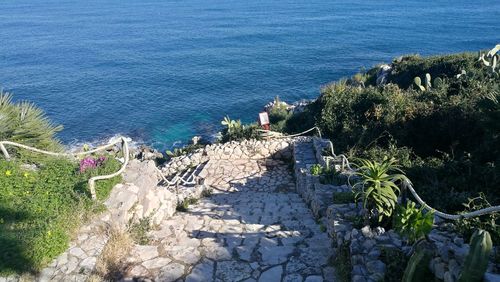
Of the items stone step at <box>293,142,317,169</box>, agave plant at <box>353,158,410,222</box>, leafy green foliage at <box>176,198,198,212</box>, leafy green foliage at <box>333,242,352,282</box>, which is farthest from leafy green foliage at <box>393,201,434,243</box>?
stone step at <box>293,142,317,169</box>

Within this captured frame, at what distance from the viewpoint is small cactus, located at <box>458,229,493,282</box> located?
12.3 ft

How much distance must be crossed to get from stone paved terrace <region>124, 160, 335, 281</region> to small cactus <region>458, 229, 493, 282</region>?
95.9 inches

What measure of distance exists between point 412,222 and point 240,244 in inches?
131

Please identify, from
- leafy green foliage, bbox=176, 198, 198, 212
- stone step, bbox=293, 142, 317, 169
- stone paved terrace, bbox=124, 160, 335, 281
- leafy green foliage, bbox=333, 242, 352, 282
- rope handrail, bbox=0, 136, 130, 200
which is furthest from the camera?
stone step, bbox=293, 142, 317, 169

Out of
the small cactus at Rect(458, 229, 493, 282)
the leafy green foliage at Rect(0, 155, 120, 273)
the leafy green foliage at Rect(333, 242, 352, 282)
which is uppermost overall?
the small cactus at Rect(458, 229, 493, 282)

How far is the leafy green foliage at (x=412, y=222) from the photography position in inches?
197

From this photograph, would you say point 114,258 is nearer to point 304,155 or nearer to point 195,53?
point 304,155

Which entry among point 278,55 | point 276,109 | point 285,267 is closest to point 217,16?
point 278,55

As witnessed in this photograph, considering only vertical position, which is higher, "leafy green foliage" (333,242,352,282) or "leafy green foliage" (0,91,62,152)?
"leafy green foliage" (0,91,62,152)

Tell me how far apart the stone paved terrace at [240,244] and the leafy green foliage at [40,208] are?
50.1 inches

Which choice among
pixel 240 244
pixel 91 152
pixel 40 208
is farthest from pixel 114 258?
pixel 91 152

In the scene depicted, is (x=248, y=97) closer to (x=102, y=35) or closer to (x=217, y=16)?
(x=102, y=35)

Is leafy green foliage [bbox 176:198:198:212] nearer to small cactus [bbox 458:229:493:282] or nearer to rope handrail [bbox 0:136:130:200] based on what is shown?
rope handrail [bbox 0:136:130:200]

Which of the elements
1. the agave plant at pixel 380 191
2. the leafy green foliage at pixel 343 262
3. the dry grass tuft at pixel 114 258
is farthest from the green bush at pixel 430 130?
the dry grass tuft at pixel 114 258
